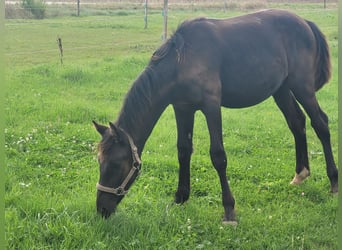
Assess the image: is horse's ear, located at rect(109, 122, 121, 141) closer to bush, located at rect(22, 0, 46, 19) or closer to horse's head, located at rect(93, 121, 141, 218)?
horse's head, located at rect(93, 121, 141, 218)

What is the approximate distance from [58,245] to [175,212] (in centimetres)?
116

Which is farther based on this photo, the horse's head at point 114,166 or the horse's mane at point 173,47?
the horse's mane at point 173,47

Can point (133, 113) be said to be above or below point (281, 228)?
above

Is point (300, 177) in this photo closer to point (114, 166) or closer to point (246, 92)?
point (246, 92)

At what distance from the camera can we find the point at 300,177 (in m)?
4.87

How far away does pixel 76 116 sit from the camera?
6.96 meters

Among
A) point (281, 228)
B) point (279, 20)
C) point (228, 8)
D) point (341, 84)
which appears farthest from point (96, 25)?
point (341, 84)

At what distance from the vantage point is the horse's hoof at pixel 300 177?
15.8ft

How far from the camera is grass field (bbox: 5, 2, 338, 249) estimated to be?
352 cm

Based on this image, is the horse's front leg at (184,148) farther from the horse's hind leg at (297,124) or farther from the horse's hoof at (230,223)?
the horse's hind leg at (297,124)

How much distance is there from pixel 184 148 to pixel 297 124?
156cm

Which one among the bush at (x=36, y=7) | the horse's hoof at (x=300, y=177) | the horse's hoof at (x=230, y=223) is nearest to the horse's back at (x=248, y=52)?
the horse's hoof at (x=300, y=177)

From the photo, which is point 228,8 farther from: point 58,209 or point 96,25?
point 58,209

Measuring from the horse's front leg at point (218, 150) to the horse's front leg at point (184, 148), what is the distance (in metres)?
0.37
